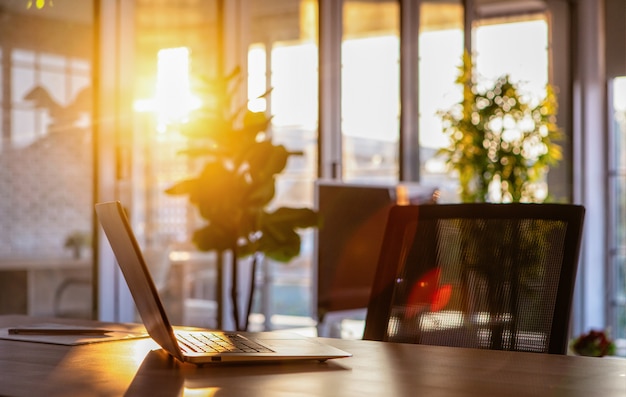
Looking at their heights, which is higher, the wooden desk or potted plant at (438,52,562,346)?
potted plant at (438,52,562,346)

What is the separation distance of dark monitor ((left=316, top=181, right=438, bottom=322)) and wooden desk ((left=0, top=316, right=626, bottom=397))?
308cm

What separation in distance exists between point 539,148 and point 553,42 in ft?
5.06

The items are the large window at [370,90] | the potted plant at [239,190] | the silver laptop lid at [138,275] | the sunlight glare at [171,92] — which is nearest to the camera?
the silver laptop lid at [138,275]

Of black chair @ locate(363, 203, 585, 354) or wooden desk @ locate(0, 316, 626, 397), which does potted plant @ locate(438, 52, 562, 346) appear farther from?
wooden desk @ locate(0, 316, 626, 397)

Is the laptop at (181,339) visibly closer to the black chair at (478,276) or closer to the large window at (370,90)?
the black chair at (478,276)

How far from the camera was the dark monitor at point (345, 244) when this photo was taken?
4.63 m

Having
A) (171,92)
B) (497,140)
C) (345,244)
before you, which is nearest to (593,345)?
(345,244)

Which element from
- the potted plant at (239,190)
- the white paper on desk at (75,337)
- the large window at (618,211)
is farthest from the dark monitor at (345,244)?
the large window at (618,211)

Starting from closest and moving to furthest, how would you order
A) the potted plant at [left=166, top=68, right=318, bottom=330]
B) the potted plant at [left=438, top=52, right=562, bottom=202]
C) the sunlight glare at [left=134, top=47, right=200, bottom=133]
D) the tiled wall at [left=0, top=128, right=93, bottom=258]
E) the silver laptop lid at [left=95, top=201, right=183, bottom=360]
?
the silver laptop lid at [left=95, top=201, right=183, bottom=360], the tiled wall at [left=0, top=128, right=93, bottom=258], the potted plant at [left=166, top=68, right=318, bottom=330], the sunlight glare at [left=134, top=47, right=200, bottom=133], the potted plant at [left=438, top=52, right=562, bottom=202]

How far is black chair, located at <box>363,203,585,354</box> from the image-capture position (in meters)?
1.84

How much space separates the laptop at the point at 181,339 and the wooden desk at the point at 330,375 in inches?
0.7

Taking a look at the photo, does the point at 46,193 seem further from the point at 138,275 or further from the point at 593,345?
the point at 593,345

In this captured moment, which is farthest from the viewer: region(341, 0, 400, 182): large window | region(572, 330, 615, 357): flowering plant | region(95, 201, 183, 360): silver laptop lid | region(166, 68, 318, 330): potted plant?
region(341, 0, 400, 182): large window

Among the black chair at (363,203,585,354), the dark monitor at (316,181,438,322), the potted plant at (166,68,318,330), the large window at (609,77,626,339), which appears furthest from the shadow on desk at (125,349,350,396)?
the large window at (609,77,626,339)
